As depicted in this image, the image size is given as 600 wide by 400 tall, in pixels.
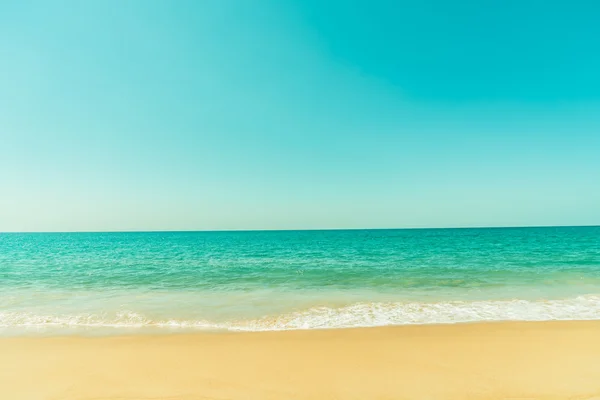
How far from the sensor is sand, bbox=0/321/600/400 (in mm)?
4699

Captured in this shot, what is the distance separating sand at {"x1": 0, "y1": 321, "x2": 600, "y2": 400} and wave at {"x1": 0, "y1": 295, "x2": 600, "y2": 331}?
86 centimetres

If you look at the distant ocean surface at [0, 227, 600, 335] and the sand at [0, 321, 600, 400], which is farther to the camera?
the distant ocean surface at [0, 227, 600, 335]

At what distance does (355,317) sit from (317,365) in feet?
11.9

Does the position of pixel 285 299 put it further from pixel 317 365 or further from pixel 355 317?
pixel 317 365

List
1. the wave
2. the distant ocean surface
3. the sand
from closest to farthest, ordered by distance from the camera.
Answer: the sand → the wave → the distant ocean surface

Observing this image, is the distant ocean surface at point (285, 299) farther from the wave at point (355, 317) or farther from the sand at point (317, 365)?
the sand at point (317, 365)

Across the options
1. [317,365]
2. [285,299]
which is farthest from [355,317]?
[317,365]

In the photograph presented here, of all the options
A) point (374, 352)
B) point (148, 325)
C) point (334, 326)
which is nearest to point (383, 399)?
point (374, 352)

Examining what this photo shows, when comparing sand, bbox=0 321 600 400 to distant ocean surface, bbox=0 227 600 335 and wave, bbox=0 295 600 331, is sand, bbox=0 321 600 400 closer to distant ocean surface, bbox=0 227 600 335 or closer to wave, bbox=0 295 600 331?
wave, bbox=0 295 600 331

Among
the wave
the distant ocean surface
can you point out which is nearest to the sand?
the wave

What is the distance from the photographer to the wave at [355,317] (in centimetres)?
834

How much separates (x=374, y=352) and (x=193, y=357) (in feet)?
12.5

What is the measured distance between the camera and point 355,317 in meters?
8.88

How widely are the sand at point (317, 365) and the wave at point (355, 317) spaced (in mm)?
855
